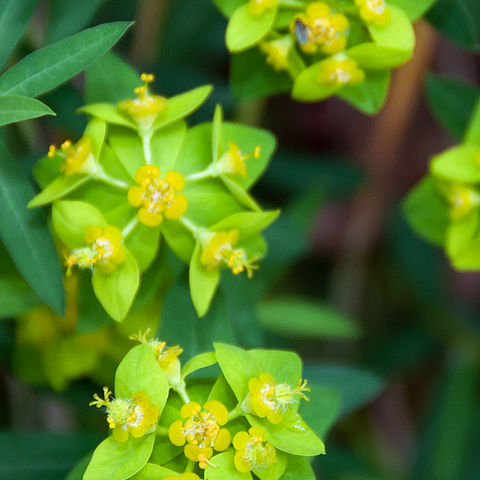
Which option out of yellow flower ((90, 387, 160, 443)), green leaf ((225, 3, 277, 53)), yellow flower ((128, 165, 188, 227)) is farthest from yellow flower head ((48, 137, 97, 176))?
yellow flower ((90, 387, 160, 443))

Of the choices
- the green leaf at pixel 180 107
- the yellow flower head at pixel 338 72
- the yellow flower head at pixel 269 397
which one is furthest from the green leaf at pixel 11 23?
the yellow flower head at pixel 269 397

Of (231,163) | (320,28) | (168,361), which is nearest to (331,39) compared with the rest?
(320,28)

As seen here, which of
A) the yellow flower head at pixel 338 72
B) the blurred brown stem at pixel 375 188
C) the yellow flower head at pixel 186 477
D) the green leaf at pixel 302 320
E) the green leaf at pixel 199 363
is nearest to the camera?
the yellow flower head at pixel 186 477

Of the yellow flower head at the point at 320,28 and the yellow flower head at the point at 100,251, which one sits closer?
the yellow flower head at the point at 100,251

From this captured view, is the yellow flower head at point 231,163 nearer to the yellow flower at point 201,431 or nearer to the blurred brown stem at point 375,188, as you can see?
the yellow flower at point 201,431

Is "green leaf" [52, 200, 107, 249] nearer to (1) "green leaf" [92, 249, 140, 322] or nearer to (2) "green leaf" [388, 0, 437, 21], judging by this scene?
(1) "green leaf" [92, 249, 140, 322]

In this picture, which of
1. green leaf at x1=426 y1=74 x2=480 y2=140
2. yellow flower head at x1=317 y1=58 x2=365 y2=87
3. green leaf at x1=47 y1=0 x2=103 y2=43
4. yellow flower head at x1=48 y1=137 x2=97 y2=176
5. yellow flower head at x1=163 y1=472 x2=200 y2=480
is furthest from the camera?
green leaf at x1=426 y1=74 x2=480 y2=140
